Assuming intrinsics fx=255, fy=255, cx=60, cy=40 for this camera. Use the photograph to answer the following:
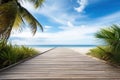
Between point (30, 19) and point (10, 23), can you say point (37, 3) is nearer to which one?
point (30, 19)

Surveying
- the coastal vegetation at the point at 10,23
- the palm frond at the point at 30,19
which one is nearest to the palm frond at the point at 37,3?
the coastal vegetation at the point at 10,23

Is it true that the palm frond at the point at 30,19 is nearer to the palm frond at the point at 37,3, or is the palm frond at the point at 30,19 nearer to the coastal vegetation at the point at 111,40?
the palm frond at the point at 37,3

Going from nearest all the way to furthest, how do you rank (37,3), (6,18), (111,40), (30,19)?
(6,18), (111,40), (30,19), (37,3)

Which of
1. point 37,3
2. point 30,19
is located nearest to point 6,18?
point 30,19

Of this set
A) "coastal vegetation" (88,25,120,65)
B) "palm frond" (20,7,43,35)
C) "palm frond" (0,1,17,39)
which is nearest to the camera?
"palm frond" (0,1,17,39)

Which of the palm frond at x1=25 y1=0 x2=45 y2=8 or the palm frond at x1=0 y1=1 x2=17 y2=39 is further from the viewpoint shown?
the palm frond at x1=25 y1=0 x2=45 y2=8

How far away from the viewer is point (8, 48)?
11.6 meters

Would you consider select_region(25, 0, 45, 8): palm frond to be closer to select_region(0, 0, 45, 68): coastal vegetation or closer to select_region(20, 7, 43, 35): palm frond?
select_region(0, 0, 45, 68): coastal vegetation

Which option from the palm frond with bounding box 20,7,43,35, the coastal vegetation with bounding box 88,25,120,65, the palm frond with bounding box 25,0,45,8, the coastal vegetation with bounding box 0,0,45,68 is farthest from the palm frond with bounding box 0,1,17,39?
the palm frond with bounding box 25,0,45,8

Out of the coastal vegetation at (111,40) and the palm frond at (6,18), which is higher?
the palm frond at (6,18)

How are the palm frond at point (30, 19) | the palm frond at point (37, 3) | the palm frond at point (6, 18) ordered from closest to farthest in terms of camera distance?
the palm frond at point (6, 18) < the palm frond at point (30, 19) < the palm frond at point (37, 3)

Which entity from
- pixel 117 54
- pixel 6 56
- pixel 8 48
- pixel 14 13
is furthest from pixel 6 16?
pixel 117 54

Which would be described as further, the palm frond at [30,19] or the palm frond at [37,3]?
the palm frond at [37,3]

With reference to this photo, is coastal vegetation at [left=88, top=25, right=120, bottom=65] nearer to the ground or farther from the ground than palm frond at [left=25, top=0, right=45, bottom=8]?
nearer to the ground
